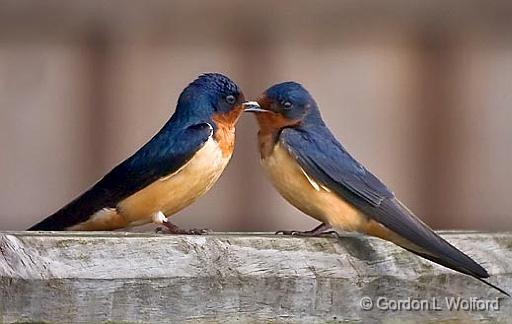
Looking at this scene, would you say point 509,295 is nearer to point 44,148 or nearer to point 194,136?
point 194,136

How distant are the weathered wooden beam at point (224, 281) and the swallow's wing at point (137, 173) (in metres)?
0.51

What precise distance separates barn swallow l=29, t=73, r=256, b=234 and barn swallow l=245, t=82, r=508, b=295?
0.25 feet

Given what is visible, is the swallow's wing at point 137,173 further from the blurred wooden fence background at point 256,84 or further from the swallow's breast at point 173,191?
the blurred wooden fence background at point 256,84

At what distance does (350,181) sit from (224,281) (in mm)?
565

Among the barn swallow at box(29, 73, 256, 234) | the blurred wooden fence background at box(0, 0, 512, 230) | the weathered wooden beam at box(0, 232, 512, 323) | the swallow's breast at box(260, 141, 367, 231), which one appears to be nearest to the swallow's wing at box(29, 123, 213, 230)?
the barn swallow at box(29, 73, 256, 234)

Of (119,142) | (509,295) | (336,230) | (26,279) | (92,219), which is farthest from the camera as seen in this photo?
(119,142)

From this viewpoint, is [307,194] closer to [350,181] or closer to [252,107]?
[350,181]

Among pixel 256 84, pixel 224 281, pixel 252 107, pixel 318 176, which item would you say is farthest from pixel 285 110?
pixel 256 84

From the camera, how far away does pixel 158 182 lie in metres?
1.79

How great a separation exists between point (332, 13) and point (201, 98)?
1024mm

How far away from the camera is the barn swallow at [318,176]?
1655 millimetres

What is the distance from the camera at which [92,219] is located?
1.76 m

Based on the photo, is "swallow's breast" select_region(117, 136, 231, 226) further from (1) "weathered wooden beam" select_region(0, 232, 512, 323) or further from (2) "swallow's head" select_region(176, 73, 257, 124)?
(1) "weathered wooden beam" select_region(0, 232, 512, 323)

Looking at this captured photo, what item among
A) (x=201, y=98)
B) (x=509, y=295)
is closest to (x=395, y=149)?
(x=201, y=98)
